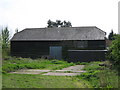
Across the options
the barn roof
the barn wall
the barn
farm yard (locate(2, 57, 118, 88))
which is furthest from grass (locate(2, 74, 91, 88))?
the barn roof

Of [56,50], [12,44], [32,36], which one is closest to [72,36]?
[56,50]

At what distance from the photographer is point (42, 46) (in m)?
33.2

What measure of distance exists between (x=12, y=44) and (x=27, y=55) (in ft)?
11.1

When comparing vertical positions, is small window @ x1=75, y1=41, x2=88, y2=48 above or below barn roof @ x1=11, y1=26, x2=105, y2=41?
below

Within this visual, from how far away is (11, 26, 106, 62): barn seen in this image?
31.5 m

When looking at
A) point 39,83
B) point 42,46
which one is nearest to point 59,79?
point 39,83

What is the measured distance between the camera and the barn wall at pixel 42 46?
1240 inches

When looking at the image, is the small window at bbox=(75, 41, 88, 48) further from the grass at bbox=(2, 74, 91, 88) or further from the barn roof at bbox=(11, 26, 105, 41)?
the grass at bbox=(2, 74, 91, 88)

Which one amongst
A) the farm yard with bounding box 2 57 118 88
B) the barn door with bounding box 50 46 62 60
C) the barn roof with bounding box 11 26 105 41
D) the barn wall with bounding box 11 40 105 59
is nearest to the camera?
the farm yard with bounding box 2 57 118 88

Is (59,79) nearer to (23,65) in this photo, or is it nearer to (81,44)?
(23,65)

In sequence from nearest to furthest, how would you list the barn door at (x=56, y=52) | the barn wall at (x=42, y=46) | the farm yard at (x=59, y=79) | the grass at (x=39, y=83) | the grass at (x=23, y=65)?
the grass at (x=39, y=83) < the farm yard at (x=59, y=79) < the grass at (x=23, y=65) < the barn wall at (x=42, y=46) < the barn door at (x=56, y=52)

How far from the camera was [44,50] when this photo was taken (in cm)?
3306

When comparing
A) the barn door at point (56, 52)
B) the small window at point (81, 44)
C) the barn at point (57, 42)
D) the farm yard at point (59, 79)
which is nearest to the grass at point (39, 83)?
the farm yard at point (59, 79)

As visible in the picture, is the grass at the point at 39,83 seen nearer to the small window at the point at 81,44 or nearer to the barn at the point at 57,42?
the barn at the point at 57,42
